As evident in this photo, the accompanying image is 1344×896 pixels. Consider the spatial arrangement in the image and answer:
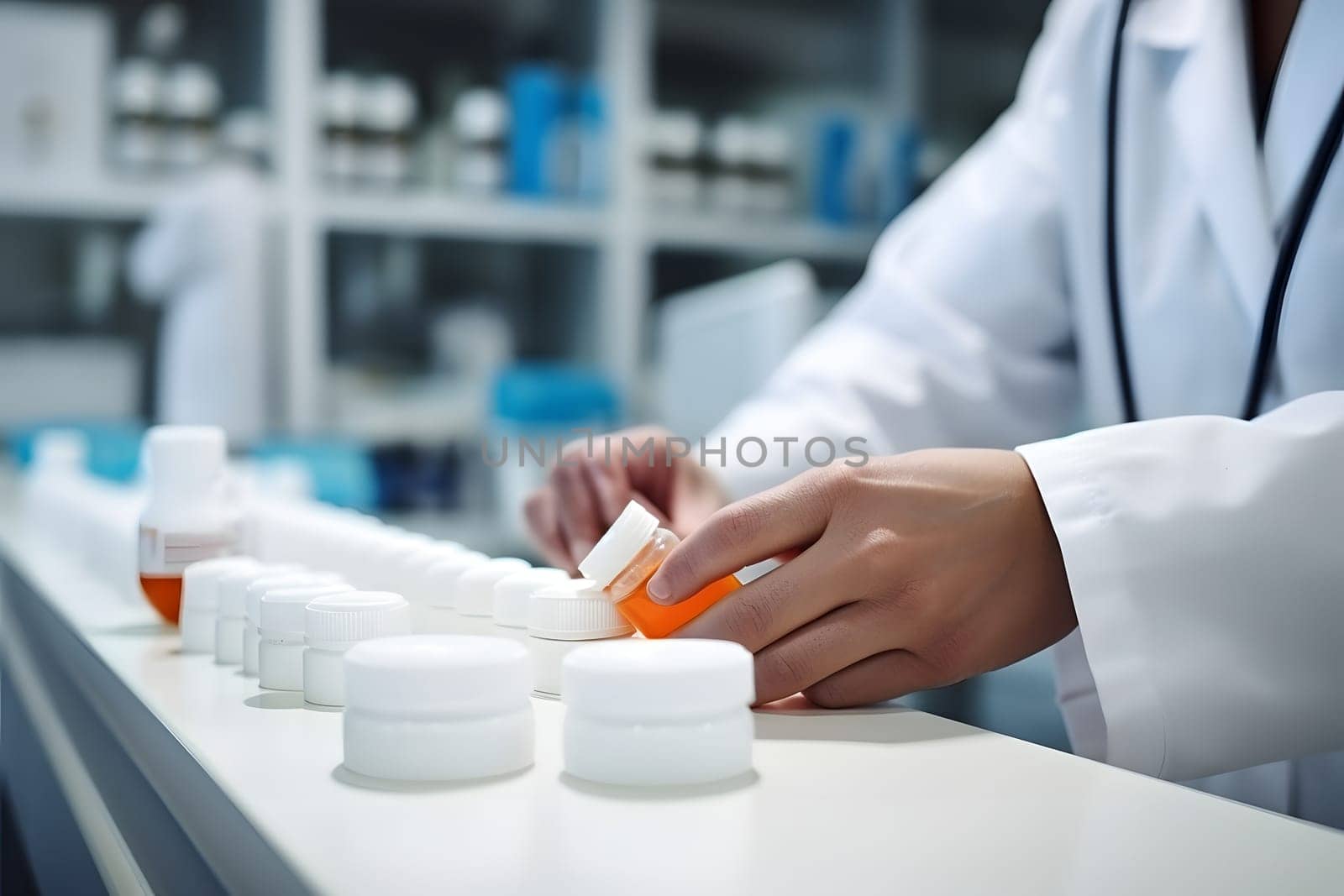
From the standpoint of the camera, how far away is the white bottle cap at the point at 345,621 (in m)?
0.38

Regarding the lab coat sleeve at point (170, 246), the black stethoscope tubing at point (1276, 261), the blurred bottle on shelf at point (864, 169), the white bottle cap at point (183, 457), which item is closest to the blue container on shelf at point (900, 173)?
the blurred bottle on shelf at point (864, 169)

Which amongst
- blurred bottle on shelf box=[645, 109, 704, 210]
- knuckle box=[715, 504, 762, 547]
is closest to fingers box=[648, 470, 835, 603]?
knuckle box=[715, 504, 762, 547]

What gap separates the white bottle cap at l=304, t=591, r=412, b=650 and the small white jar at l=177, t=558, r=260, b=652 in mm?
114

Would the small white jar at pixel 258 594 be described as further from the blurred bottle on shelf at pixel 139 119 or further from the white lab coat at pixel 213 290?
the blurred bottle on shelf at pixel 139 119

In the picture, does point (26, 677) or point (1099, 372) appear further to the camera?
point (1099, 372)

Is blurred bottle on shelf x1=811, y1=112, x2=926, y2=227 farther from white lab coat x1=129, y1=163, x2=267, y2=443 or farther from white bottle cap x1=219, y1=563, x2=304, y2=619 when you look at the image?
white bottle cap x1=219, y1=563, x2=304, y2=619

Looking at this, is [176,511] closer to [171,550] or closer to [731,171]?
[171,550]

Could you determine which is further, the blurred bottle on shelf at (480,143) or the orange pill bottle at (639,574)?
the blurred bottle on shelf at (480,143)

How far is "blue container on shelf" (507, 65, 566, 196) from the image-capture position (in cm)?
223

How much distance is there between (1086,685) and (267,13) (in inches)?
76.8

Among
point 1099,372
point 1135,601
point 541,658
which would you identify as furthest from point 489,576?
point 1099,372

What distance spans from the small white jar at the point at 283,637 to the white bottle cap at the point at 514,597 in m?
0.07

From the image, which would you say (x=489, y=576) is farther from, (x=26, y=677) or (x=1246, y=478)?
(x=26, y=677)

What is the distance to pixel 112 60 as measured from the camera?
83.3 inches
